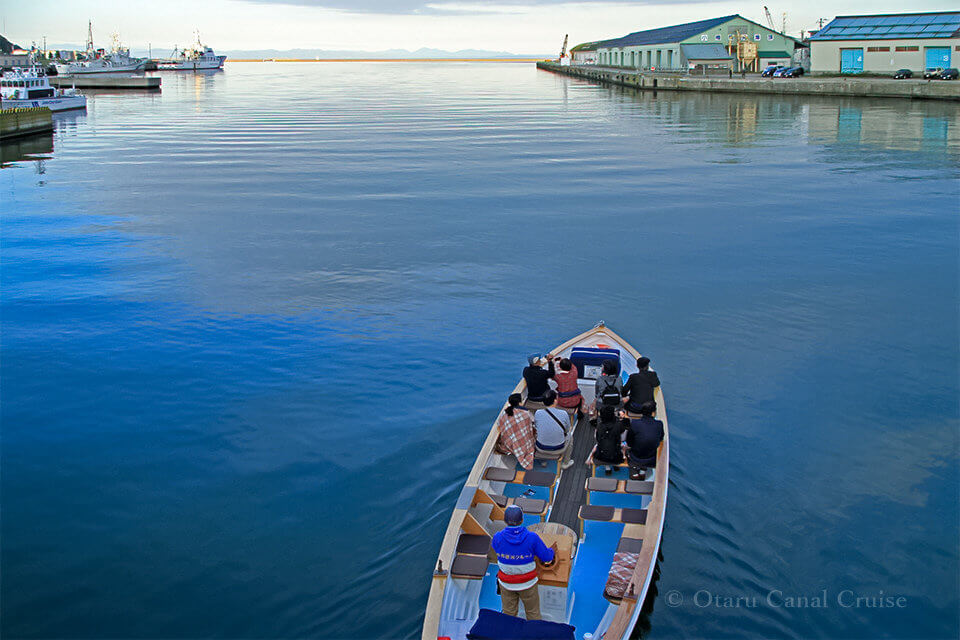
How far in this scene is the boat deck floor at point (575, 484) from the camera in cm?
1286

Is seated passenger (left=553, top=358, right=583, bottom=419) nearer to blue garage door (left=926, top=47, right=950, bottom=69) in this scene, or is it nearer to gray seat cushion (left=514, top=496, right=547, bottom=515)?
gray seat cushion (left=514, top=496, right=547, bottom=515)

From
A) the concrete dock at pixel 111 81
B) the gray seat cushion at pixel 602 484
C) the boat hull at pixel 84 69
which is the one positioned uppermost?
the boat hull at pixel 84 69

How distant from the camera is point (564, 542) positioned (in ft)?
37.7

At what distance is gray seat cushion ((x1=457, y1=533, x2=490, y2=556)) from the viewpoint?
459 inches

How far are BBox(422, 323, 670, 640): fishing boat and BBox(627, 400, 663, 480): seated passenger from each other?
0.49 feet

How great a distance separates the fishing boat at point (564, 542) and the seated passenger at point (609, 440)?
0.18 metres

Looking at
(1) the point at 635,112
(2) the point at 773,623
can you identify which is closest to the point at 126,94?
(1) the point at 635,112

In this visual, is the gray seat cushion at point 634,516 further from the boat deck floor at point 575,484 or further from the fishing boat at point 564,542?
the boat deck floor at point 575,484

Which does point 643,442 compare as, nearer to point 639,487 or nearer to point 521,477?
point 639,487

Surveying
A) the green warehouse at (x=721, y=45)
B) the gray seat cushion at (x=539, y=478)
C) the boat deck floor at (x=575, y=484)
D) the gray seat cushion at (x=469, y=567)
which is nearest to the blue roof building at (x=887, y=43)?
the green warehouse at (x=721, y=45)

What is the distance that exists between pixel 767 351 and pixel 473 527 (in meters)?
12.7

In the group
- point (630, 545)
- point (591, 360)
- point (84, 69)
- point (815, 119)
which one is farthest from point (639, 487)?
point (84, 69)

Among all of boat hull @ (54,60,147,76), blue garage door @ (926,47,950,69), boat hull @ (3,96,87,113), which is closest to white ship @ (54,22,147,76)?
boat hull @ (54,60,147,76)

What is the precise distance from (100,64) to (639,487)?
644 ft
